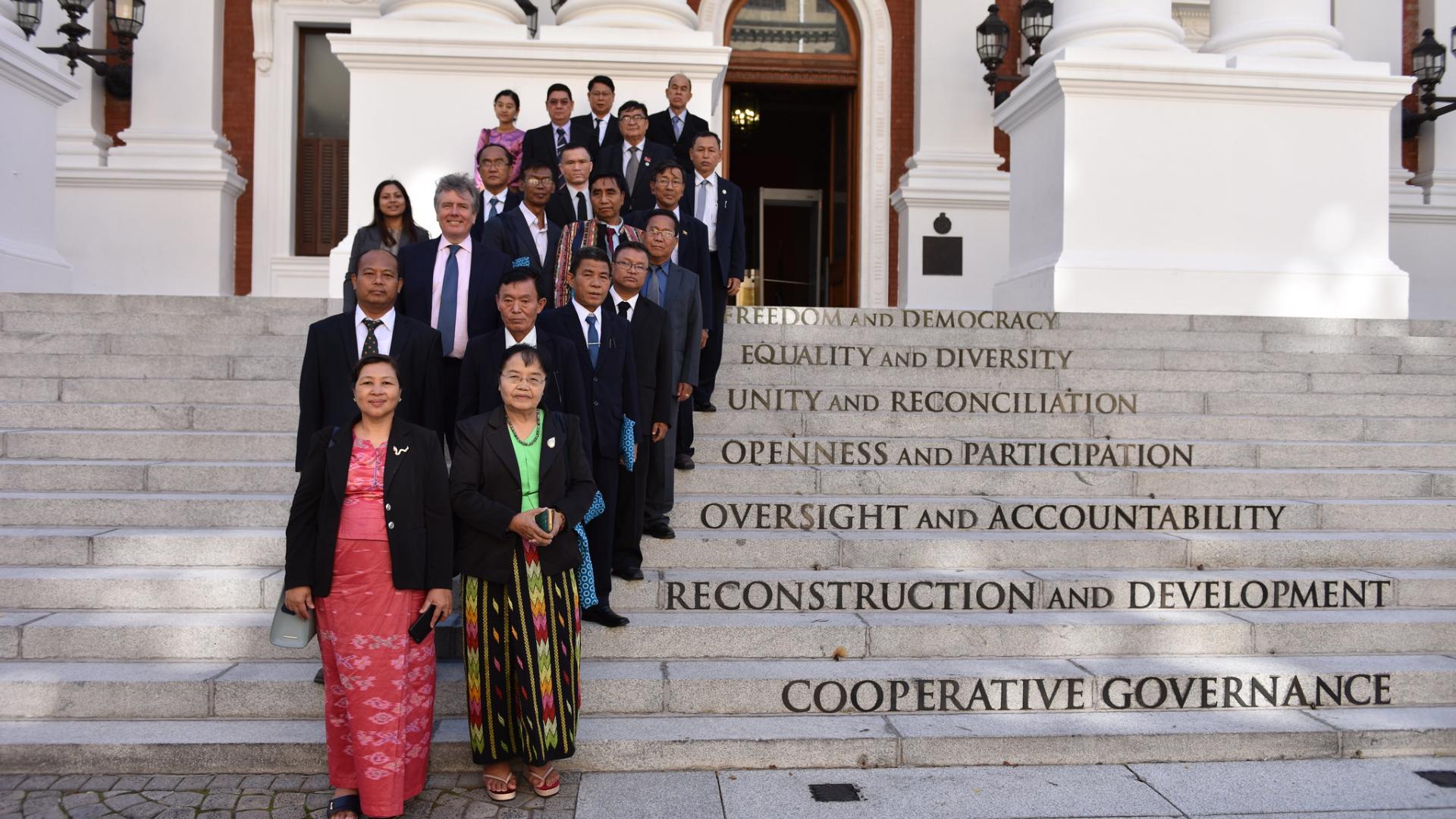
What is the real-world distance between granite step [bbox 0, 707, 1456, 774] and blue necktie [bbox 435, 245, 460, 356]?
186cm

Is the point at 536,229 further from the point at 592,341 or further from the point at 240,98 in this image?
the point at 240,98

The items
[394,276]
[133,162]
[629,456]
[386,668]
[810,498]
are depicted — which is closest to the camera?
[386,668]

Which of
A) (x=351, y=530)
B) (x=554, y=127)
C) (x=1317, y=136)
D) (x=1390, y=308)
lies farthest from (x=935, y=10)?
(x=351, y=530)

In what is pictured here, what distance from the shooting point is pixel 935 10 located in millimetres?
15203

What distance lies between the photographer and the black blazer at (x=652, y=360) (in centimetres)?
574

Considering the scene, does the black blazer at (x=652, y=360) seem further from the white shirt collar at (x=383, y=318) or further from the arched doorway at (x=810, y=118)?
the arched doorway at (x=810, y=118)

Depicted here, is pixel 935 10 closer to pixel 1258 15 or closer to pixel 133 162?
pixel 1258 15

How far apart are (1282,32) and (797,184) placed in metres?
10.3

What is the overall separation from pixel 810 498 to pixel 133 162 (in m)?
11.4

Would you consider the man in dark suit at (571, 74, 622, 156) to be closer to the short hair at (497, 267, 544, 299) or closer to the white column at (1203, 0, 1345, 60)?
the short hair at (497, 267, 544, 299)

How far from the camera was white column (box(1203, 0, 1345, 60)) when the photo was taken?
424 inches

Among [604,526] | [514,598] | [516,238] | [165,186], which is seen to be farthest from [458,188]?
[165,186]

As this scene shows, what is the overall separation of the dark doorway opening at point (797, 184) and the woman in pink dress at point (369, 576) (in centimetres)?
1206

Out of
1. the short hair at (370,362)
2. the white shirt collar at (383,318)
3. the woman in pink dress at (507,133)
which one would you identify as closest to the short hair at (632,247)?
the white shirt collar at (383,318)
